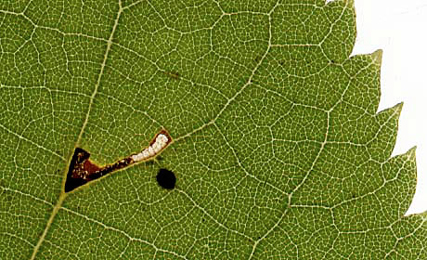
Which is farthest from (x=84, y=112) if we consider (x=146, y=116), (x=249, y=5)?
(x=249, y=5)

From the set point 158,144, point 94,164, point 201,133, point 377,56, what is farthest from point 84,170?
point 377,56

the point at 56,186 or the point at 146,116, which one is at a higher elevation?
the point at 146,116

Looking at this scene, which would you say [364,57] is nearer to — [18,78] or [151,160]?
[151,160]

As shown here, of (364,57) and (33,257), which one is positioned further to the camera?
(33,257)

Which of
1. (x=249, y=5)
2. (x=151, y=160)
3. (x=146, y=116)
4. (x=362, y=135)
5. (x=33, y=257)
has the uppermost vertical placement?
(x=249, y=5)

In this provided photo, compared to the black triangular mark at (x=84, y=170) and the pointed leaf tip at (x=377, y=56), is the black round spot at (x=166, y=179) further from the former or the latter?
the pointed leaf tip at (x=377, y=56)

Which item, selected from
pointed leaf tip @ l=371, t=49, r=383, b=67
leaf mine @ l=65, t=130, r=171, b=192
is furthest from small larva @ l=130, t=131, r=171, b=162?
pointed leaf tip @ l=371, t=49, r=383, b=67

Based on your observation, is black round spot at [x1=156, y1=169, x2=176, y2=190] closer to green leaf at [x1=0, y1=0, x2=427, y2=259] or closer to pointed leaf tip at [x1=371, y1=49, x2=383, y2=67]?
green leaf at [x1=0, y1=0, x2=427, y2=259]
